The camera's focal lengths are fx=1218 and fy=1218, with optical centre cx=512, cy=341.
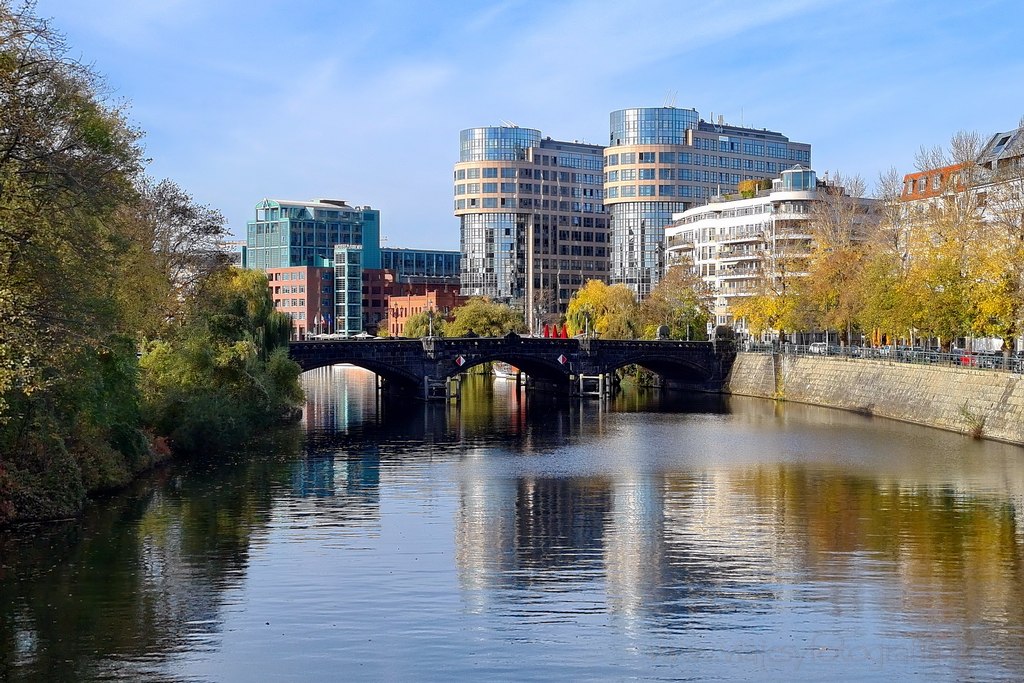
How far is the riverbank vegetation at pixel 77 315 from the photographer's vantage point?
131 feet

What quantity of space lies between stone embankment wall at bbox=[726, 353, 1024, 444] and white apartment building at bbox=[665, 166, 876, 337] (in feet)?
31.5

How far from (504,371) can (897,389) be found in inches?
3025

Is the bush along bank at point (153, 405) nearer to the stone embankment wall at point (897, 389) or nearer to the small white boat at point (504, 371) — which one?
the stone embankment wall at point (897, 389)

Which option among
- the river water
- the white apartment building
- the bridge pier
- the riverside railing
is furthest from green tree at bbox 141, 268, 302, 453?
the white apartment building

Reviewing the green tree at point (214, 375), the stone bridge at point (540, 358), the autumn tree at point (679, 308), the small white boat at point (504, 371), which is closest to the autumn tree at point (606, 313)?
the autumn tree at point (679, 308)

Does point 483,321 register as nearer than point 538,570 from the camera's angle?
No

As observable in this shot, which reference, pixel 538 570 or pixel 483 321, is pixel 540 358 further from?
pixel 538 570

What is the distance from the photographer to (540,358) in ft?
407

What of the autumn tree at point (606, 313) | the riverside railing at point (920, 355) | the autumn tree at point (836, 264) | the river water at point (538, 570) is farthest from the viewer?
the autumn tree at point (606, 313)

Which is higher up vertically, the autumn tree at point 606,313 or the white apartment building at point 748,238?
the white apartment building at point 748,238

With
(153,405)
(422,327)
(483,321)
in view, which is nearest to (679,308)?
(483,321)

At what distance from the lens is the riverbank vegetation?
4006cm

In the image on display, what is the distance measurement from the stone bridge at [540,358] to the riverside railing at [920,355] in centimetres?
583

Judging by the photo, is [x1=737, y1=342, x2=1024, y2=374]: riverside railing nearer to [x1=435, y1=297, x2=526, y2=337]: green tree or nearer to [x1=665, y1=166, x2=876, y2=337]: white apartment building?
[x1=665, y1=166, x2=876, y2=337]: white apartment building
